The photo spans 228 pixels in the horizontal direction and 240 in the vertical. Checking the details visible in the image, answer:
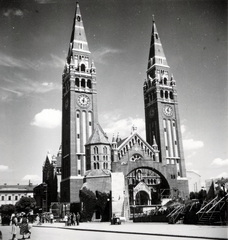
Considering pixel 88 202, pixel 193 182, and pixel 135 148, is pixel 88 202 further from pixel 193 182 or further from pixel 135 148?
pixel 193 182

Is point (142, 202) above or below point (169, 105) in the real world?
below

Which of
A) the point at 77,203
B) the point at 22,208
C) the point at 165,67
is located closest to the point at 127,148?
the point at 77,203

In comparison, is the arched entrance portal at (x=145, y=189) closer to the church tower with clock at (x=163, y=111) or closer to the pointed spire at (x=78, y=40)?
the church tower with clock at (x=163, y=111)

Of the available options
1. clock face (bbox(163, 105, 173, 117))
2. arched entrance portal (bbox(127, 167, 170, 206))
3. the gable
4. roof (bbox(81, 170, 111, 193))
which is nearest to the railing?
roof (bbox(81, 170, 111, 193))

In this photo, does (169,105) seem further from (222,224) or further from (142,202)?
(222,224)

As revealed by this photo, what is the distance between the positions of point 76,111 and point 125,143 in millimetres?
13408

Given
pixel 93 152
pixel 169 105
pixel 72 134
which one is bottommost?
pixel 93 152

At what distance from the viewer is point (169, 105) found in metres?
78.9

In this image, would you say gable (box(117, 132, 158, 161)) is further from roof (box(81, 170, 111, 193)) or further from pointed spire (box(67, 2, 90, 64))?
pointed spire (box(67, 2, 90, 64))

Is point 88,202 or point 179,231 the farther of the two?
point 88,202

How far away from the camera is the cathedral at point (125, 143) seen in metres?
59.5

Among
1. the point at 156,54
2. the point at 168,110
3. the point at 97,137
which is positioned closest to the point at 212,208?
the point at 97,137

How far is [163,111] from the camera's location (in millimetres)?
77688

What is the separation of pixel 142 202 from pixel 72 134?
68.4ft
